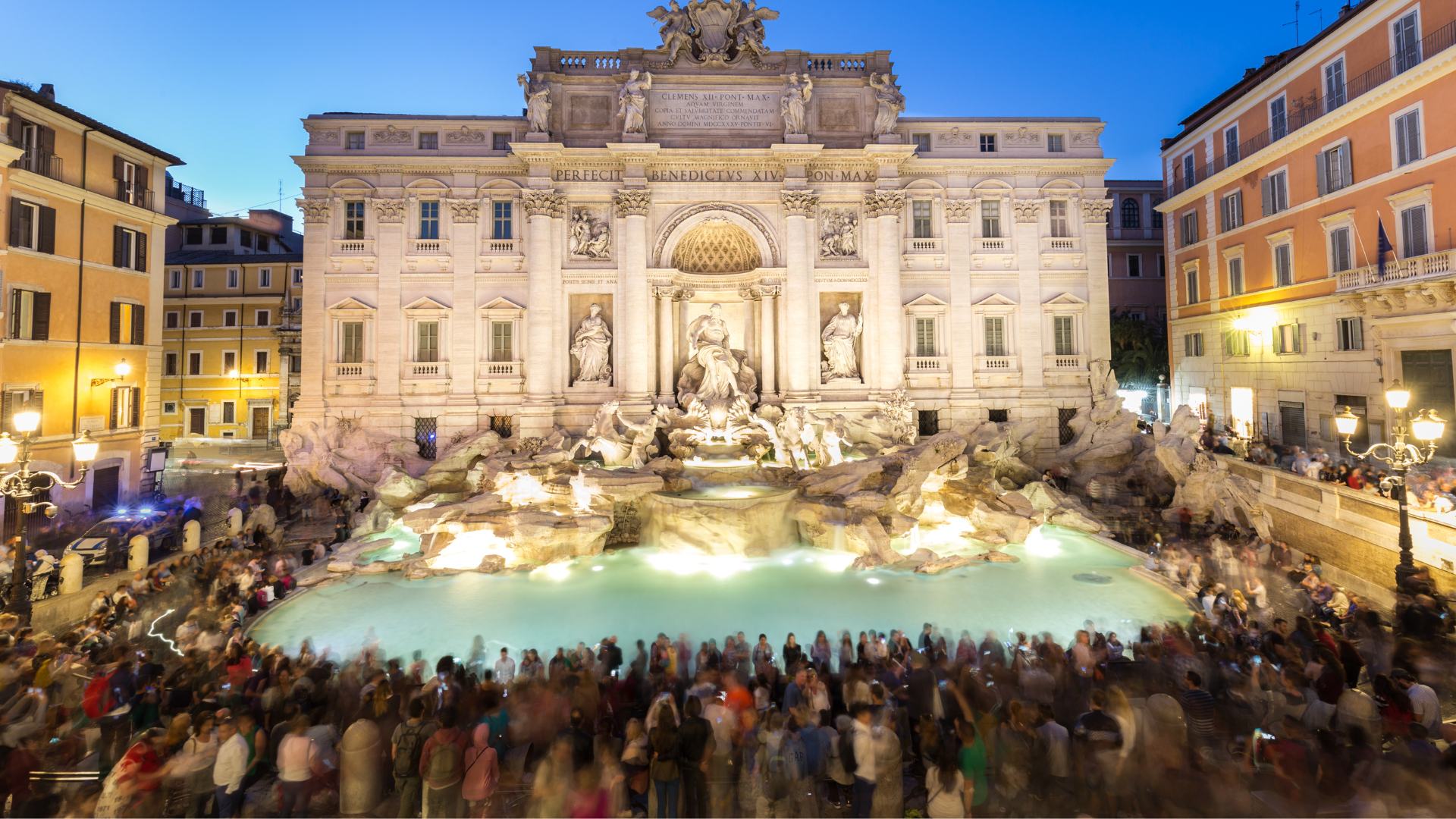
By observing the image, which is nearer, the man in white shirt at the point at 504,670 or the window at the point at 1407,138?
the man in white shirt at the point at 504,670

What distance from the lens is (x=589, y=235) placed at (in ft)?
75.4

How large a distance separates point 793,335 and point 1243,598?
1517cm

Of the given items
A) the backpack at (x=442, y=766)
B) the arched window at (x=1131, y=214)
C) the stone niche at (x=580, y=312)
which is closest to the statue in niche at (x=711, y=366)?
the stone niche at (x=580, y=312)

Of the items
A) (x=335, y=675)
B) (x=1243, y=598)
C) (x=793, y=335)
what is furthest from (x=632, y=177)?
(x=1243, y=598)

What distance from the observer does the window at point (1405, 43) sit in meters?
17.2

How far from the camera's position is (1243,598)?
1037 centimetres

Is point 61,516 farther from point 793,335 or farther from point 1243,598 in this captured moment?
point 1243,598

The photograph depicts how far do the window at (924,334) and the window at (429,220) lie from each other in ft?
60.7

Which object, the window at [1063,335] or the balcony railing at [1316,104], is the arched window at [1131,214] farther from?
the window at [1063,335]

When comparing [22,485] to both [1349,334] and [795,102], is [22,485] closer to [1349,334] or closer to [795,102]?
[795,102]

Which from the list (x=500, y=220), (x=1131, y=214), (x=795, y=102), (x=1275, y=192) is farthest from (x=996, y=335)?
(x=500, y=220)

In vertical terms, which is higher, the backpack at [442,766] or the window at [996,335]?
the window at [996,335]

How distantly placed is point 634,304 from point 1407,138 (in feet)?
77.0

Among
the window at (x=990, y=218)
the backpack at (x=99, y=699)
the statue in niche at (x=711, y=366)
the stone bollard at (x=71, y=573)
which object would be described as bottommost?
the backpack at (x=99, y=699)
